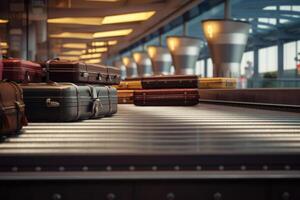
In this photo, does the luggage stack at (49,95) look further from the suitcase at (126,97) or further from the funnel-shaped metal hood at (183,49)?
the funnel-shaped metal hood at (183,49)

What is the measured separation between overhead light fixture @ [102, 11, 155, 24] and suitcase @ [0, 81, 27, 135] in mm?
28924

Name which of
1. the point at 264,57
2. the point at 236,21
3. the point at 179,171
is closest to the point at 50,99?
the point at 179,171

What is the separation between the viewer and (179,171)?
98.3 inches

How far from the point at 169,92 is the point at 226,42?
513 inches

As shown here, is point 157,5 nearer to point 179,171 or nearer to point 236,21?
point 236,21

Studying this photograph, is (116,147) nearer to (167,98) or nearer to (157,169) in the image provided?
(157,169)

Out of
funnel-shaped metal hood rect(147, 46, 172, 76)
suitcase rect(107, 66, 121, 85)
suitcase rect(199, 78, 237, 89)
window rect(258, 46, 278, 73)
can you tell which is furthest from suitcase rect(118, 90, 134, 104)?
funnel-shaped metal hood rect(147, 46, 172, 76)

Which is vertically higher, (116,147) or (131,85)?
(131,85)

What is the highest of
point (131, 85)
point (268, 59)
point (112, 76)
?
point (268, 59)

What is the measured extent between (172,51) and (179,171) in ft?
93.0

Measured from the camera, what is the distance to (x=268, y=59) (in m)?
30.4

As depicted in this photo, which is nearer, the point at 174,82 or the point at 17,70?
the point at 17,70

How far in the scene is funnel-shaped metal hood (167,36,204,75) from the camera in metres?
29.9
